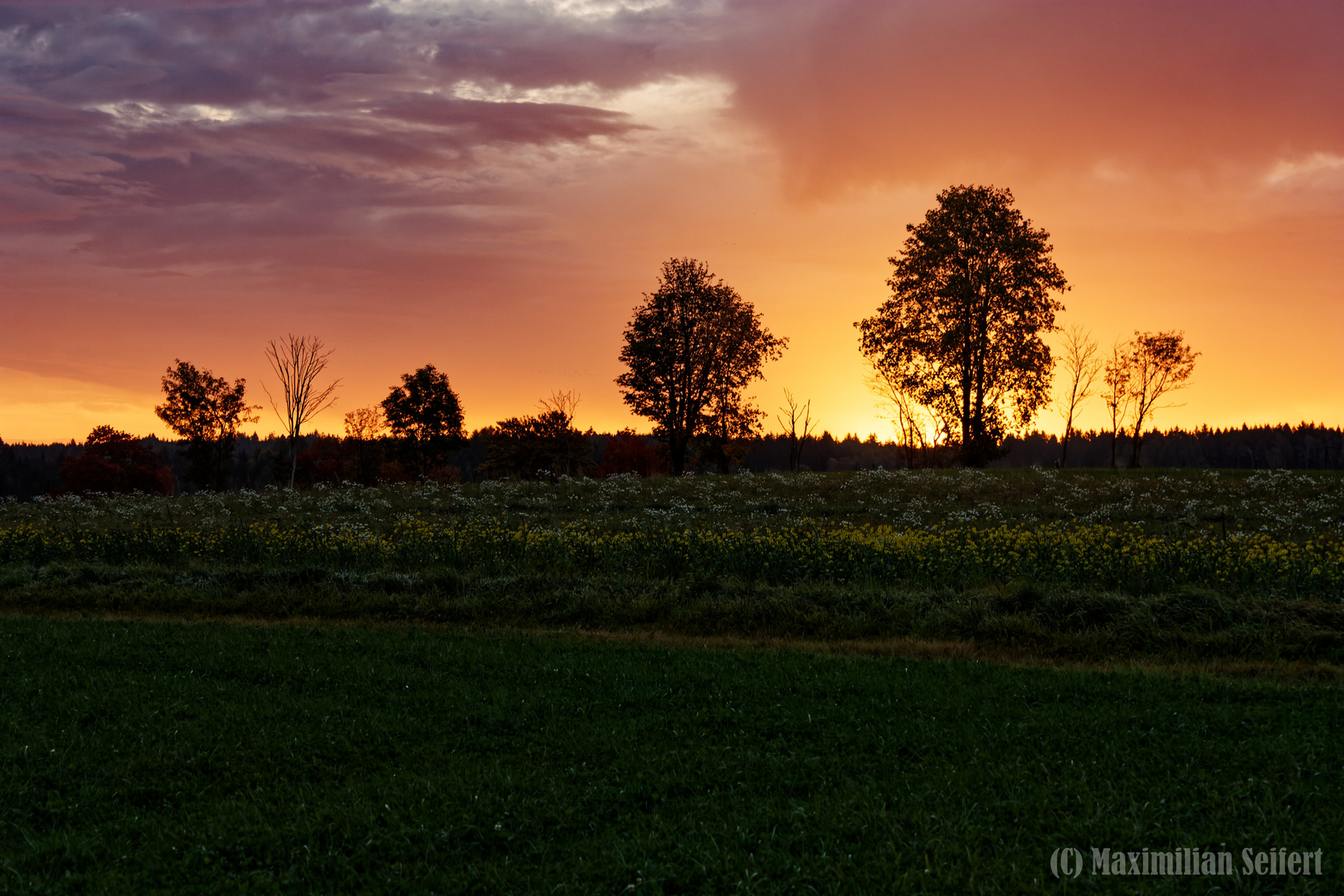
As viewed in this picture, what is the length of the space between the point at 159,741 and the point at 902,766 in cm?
721

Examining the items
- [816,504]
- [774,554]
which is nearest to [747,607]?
[774,554]

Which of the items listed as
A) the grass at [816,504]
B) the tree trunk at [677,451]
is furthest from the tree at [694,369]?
the grass at [816,504]

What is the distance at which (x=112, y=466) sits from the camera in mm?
77812

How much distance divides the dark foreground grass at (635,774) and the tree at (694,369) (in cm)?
4268

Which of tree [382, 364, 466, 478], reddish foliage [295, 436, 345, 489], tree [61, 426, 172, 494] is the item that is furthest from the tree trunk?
tree [61, 426, 172, 494]

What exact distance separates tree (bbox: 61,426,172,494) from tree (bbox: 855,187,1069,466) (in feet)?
233

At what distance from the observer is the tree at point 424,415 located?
71.3 m

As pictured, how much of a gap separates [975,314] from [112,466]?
7775cm

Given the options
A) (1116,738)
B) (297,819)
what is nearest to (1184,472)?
(1116,738)

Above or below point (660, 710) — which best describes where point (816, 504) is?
above

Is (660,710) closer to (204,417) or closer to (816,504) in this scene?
(816,504)

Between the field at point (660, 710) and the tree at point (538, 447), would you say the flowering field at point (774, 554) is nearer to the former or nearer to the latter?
the field at point (660, 710)

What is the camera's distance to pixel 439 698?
375 inches

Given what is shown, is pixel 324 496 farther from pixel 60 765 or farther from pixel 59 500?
pixel 60 765
